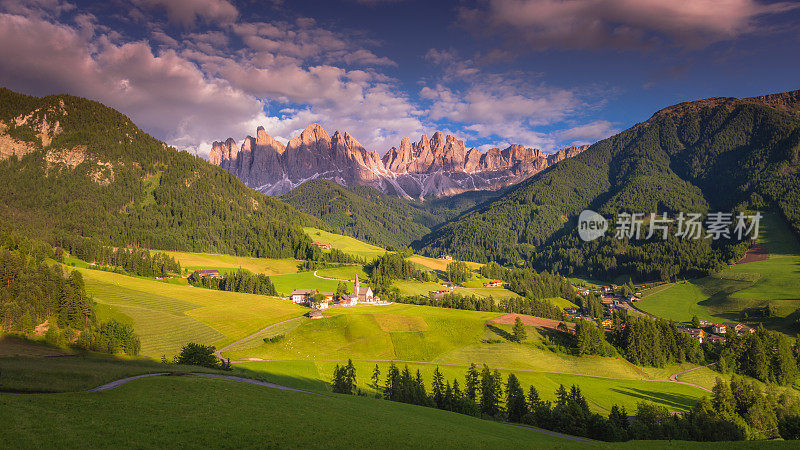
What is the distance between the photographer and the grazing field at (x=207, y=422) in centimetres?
1905

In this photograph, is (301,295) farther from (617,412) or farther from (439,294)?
(617,412)

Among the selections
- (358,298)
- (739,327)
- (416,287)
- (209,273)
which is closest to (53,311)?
(209,273)

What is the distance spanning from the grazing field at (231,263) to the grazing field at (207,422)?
13090 centimetres

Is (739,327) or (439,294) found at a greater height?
(439,294)

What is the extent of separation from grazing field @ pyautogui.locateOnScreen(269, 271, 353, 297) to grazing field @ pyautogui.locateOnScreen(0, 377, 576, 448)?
110442 millimetres

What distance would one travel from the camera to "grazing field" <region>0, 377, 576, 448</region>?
750 inches

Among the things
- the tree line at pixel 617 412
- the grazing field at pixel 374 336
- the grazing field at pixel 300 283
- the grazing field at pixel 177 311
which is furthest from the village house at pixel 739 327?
the grazing field at pixel 177 311

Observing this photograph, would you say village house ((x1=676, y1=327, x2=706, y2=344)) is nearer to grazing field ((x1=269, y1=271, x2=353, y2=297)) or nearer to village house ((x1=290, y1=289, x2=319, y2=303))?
grazing field ((x1=269, y1=271, x2=353, y2=297))

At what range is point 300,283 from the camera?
154 metres

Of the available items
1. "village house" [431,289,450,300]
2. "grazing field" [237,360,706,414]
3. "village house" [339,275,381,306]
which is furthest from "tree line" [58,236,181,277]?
"village house" [431,289,450,300]

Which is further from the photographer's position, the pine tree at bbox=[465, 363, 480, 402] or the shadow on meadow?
the shadow on meadow

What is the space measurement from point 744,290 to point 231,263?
216 meters

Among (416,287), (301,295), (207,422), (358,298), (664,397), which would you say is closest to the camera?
(207,422)

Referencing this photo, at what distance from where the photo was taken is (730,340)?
9675 cm
